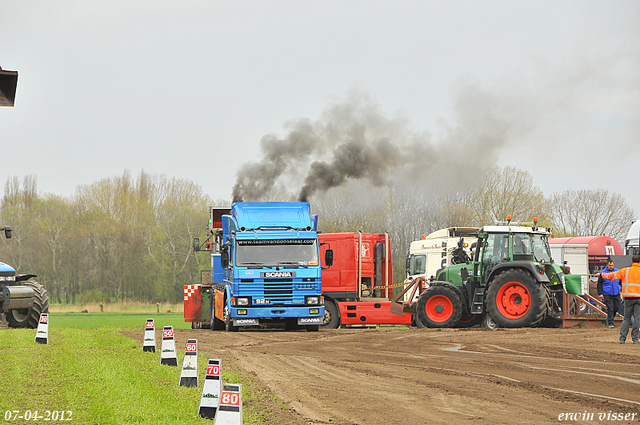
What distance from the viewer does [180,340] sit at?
1831cm

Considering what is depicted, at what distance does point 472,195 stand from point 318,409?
131 feet

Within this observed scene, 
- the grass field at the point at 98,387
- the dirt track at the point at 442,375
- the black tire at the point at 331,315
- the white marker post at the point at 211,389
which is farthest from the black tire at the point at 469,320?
the white marker post at the point at 211,389

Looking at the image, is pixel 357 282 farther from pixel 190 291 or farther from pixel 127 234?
pixel 127 234

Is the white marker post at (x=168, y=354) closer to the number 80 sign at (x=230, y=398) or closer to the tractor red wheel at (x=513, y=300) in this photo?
the number 80 sign at (x=230, y=398)

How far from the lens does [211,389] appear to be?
24.9ft

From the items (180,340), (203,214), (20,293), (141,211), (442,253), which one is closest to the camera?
(180,340)

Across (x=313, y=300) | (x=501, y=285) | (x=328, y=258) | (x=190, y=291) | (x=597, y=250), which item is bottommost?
(x=313, y=300)

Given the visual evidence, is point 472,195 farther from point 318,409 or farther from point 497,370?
point 318,409

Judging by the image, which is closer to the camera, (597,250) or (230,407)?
(230,407)

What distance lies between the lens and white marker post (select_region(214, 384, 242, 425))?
225 inches

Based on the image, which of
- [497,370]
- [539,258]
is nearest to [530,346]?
[497,370]

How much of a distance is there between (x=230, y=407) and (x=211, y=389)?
6.34ft

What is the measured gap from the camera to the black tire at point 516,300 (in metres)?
20.2

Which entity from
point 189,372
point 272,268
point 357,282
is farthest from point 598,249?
point 189,372
